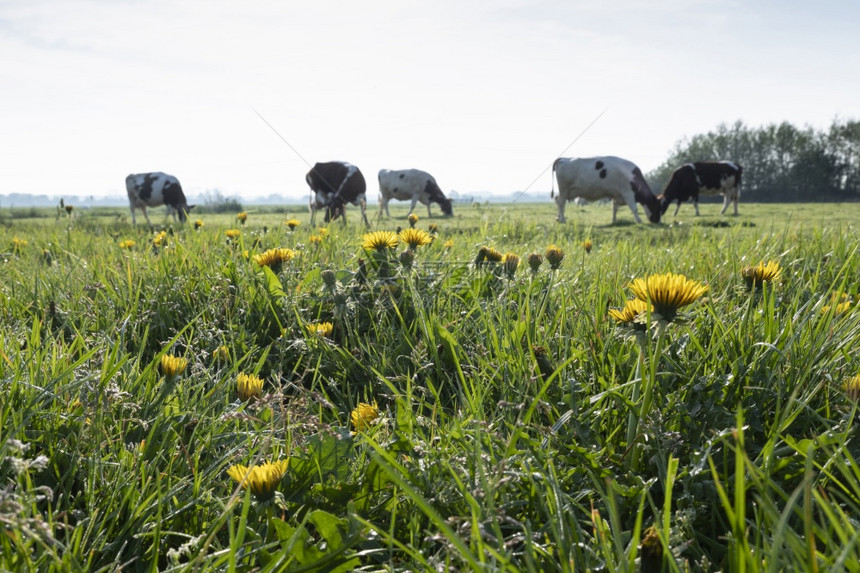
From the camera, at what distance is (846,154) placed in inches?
2426

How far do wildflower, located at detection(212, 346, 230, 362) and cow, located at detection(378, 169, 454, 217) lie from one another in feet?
69.9

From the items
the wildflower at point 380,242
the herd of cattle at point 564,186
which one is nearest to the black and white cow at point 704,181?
the herd of cattle at point 564,186

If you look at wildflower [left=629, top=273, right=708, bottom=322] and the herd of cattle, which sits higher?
the herd of cattle

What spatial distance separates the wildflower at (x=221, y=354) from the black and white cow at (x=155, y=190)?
2079 cm

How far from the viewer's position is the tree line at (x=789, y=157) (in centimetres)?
6088

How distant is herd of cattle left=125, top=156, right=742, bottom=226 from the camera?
55.2 ft

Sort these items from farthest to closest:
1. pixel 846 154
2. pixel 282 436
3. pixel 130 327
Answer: pixel 846 154 → pixel 130 327 → pixel 282 436

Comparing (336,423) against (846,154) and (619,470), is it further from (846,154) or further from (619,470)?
(846,154)

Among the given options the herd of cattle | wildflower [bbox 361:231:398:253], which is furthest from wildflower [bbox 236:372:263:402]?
the herd of cattle

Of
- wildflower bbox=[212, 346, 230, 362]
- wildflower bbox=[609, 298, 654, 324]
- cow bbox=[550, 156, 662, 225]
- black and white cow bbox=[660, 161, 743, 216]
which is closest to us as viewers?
wildflower bbox=[609, 298, 654, 324]

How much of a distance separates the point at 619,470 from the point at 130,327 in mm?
2026

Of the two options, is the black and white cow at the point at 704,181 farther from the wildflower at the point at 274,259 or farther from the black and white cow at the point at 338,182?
the wildflower at the point at 274,259

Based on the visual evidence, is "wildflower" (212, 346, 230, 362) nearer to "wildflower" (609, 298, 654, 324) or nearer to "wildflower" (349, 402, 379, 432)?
"wildflower" (349, 402, 379, 432)

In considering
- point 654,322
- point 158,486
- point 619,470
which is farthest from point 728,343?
point 158,486
